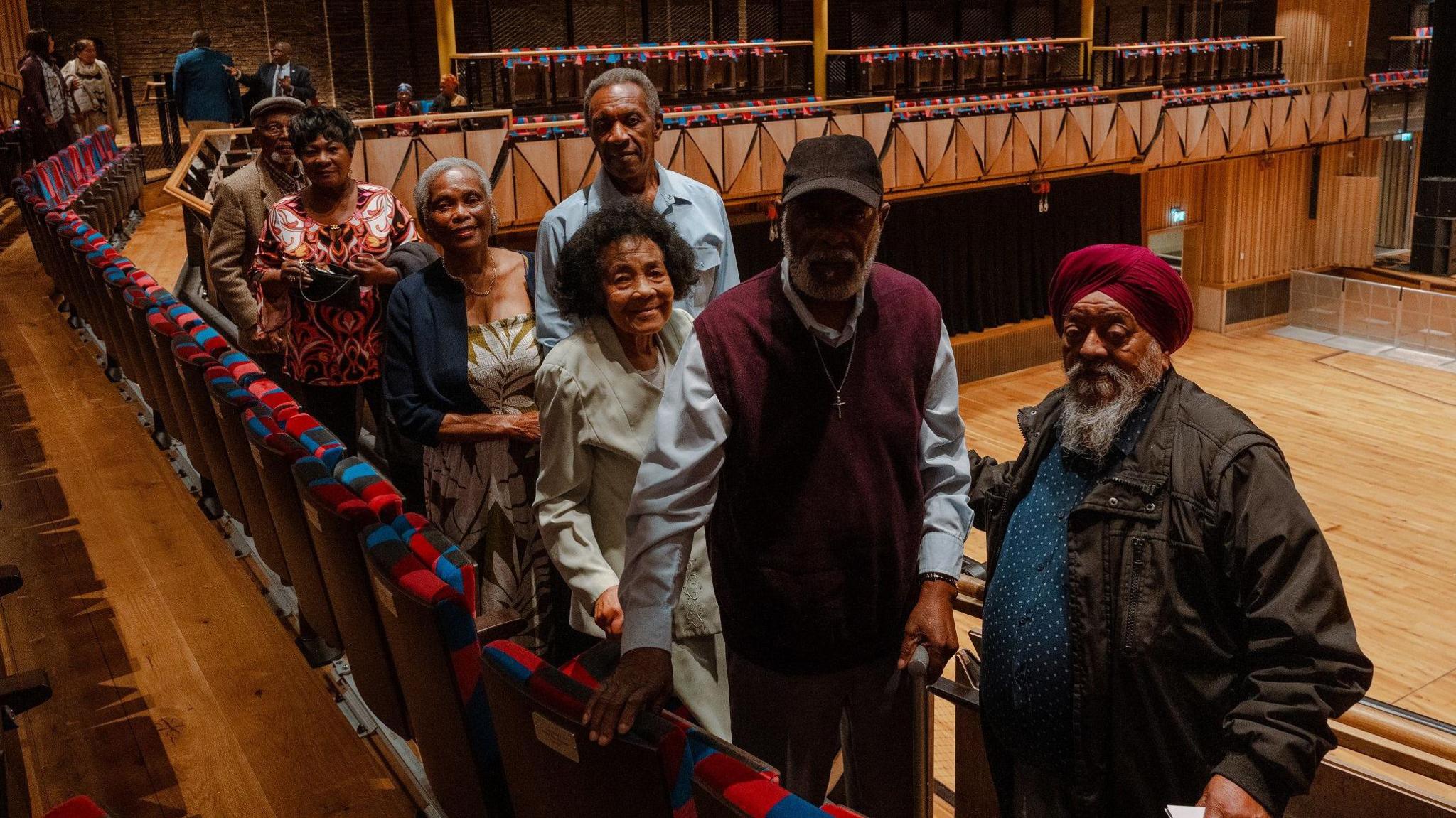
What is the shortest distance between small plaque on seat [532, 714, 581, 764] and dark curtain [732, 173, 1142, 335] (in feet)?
28.9

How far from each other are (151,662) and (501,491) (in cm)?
72

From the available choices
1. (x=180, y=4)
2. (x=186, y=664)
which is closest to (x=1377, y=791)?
(x=186, y=664)

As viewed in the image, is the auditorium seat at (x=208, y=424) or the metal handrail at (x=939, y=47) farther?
the metal handrail at (x=939, y=47)

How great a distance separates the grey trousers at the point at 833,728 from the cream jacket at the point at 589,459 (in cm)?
14

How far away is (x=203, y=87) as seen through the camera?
824 cm

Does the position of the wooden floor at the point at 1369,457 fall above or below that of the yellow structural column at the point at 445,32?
below

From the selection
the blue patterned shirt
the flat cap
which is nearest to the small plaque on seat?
the blue patterned shirt

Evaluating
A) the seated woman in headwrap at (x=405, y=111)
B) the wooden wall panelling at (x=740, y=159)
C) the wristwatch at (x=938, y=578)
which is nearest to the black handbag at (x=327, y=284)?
the wristwatch at (x=938, y=578)

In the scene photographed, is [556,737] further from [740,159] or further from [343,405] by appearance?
[740,159]

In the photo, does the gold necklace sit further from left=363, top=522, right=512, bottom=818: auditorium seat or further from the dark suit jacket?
the dark suit jacket

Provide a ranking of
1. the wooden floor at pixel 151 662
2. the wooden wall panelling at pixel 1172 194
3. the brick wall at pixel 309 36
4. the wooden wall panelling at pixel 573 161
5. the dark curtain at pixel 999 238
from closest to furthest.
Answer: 1. the wooden floor at pixel 151 662
2. the wooden wall panelling at pixel 573 161
3. the dark curtain at pixel 999 238
4. the brick wall at pixel 309 36
5. the wooden wall panelling at pixel 1172 194

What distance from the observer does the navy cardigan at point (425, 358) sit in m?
2.03

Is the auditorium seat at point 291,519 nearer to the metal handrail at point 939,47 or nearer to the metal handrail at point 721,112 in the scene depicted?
the metal handrail at point 721,112

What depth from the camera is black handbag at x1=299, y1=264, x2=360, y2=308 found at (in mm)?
2438
